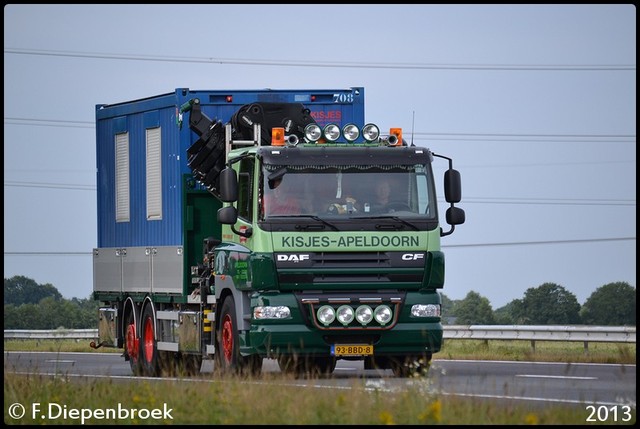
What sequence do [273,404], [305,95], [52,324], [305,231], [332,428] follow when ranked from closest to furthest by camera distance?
[332,428]
[273,404]
[305,231]
[305,95]
[52,324]

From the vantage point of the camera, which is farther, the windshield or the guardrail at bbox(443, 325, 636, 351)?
the guardrail at bbox(443, 325, 636, 351)

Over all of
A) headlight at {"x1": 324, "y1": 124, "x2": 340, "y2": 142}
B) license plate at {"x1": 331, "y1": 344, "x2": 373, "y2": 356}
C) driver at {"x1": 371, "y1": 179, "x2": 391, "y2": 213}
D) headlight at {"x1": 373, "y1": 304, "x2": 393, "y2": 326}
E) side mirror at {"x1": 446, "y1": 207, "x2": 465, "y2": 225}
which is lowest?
license plate at {"x1": 331, "y1": 344, "x2": 373, "y2": 356}

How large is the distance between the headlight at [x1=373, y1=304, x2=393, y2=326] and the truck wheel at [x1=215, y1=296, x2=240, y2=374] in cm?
193

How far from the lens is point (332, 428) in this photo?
1400 centimetres

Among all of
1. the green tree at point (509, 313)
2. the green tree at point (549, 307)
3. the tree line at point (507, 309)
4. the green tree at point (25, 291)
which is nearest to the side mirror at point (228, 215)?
the tree line at point (507, 309)

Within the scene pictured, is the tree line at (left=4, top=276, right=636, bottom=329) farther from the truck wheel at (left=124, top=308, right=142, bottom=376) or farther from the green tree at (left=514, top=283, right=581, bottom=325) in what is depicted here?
the truck wheel at (left=124, top=308, right=142, bottom=376)

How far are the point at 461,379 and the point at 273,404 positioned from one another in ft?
21.6

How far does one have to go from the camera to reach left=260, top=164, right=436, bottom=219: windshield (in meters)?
21.5

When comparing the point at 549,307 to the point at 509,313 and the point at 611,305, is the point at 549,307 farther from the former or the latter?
the point at 509,313

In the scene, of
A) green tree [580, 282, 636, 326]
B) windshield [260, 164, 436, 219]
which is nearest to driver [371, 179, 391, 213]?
windshield [260, 164, 436, 219]

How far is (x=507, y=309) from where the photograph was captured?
7706 centimetres

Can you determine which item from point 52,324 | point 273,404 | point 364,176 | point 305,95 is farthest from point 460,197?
point 52,324

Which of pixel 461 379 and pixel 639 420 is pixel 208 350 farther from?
pixel 639 420

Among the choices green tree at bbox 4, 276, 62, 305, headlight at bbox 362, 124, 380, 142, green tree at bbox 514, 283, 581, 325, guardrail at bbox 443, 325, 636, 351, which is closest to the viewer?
headlight at bbox 362, 124, 380, 142
